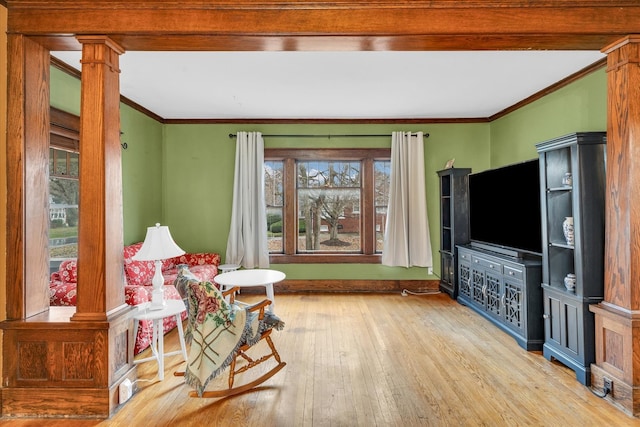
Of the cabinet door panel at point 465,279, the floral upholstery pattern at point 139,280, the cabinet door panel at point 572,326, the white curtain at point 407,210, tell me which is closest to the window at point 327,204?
the white curtain at point 407,210

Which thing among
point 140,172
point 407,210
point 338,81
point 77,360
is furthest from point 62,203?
point 407,210

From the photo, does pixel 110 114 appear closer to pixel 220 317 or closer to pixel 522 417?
pixel 220 317

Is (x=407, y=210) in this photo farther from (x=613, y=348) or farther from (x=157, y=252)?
(x=157, y=252)

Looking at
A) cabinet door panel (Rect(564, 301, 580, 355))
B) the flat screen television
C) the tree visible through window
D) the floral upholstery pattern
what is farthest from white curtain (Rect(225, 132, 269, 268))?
cabinet door panel (Rect(564, 301, 580, 355))

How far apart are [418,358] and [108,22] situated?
3448 mm

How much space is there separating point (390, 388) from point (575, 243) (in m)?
1.82

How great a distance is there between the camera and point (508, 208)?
3.96 meters

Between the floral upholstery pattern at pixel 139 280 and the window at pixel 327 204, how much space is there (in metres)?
1.16

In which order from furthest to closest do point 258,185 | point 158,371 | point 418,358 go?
point 258,185 → point 418,358 → point 158,371

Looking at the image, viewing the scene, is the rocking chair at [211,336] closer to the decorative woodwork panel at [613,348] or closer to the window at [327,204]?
the decorative woodwork panel at [613,348]

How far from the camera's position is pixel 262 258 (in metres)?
5.42

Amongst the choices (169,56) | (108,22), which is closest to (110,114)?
(108,22)

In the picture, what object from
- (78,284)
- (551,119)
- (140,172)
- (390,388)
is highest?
(551,119)

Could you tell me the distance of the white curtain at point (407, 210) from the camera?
5.44 m
